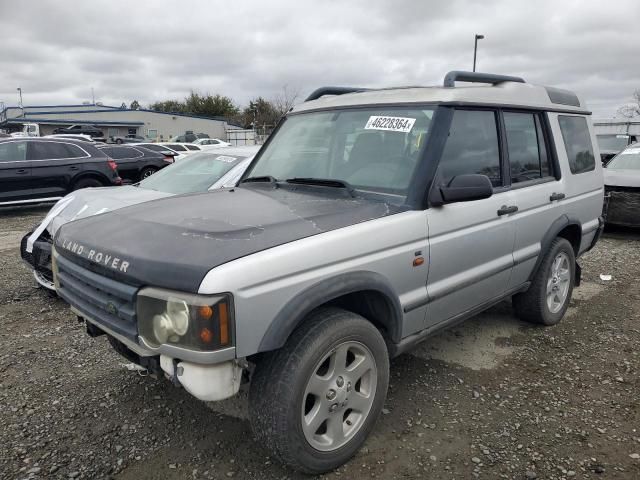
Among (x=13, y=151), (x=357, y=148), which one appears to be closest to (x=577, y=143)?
(x=357, y=148)

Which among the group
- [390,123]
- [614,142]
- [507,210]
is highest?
[614,142]

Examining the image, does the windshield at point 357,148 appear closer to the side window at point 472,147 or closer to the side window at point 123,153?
the side window at point 472,147

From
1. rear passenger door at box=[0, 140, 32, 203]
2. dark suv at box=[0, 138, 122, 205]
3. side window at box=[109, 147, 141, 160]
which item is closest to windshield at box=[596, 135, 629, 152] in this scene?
side window at box=[109, 147, 141, 160]

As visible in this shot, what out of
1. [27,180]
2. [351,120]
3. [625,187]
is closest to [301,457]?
[351,120]

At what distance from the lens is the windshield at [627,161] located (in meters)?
9.02

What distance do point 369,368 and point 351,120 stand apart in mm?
1725

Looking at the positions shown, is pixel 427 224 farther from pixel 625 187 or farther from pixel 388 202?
pixel 625 187

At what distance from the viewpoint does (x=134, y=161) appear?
46.9 feet

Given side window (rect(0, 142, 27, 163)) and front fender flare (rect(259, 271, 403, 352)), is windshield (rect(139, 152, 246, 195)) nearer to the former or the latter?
front fender flare (rect(259, 271, 403, 352))

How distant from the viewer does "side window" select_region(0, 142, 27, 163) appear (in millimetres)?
10336

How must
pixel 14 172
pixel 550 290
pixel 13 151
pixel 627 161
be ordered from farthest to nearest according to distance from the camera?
pixel 13 151
pixel 14 172
pixel 627 161
pixel 550 290

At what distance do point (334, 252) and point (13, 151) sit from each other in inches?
409

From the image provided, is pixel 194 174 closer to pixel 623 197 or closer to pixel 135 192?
pixel 135 192

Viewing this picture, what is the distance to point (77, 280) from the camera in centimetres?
273
